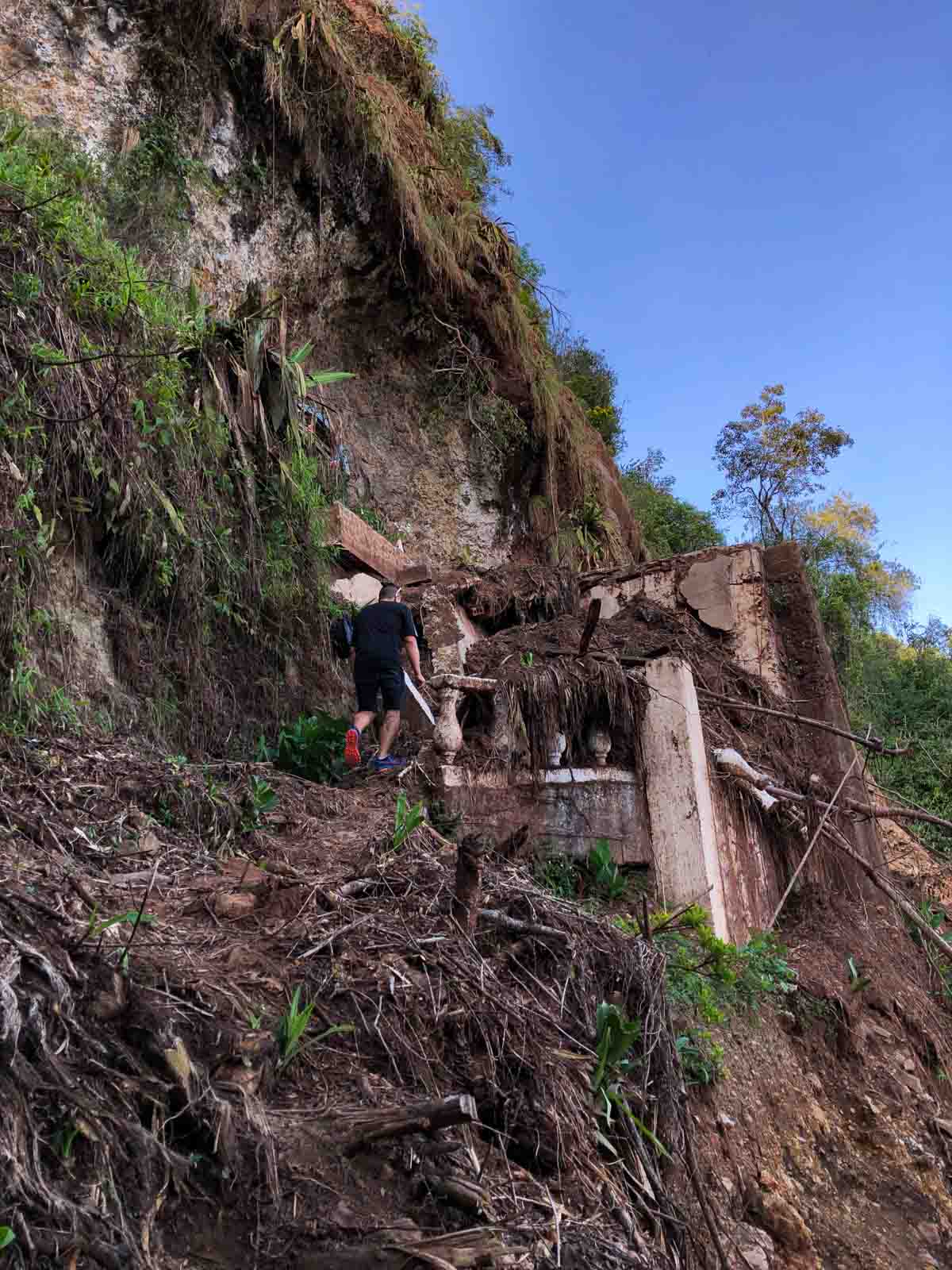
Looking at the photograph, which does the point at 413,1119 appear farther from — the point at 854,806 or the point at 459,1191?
the point at 854,806

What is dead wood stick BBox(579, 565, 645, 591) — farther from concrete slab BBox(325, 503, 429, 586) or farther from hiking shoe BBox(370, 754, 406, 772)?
hiking shoe BBox(370, 754, 406, 772)

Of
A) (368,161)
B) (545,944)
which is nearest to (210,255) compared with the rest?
(368,161)

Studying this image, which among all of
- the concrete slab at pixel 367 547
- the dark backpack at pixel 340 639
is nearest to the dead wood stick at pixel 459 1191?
the dark backpack at pixel 340 639

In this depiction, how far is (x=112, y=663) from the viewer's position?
22.2 ft

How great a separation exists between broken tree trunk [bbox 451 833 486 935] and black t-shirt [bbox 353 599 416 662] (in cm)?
343

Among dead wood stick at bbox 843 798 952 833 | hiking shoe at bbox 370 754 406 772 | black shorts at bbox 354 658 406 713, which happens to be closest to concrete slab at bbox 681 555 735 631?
dead wood stick at bbox 843 798 952 833

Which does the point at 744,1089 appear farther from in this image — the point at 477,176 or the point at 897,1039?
the point at 477,176

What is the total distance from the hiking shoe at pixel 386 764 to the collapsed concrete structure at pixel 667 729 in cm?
19

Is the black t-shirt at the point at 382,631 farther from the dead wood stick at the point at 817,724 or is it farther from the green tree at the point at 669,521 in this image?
the green tree at the point at 669,521

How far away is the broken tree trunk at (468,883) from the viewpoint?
400cm

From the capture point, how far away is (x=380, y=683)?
7340mm

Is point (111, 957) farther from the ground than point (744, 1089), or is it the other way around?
point (111, 957)

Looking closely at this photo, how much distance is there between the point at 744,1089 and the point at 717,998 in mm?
625

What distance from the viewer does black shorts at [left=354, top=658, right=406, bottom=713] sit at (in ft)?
24.0
